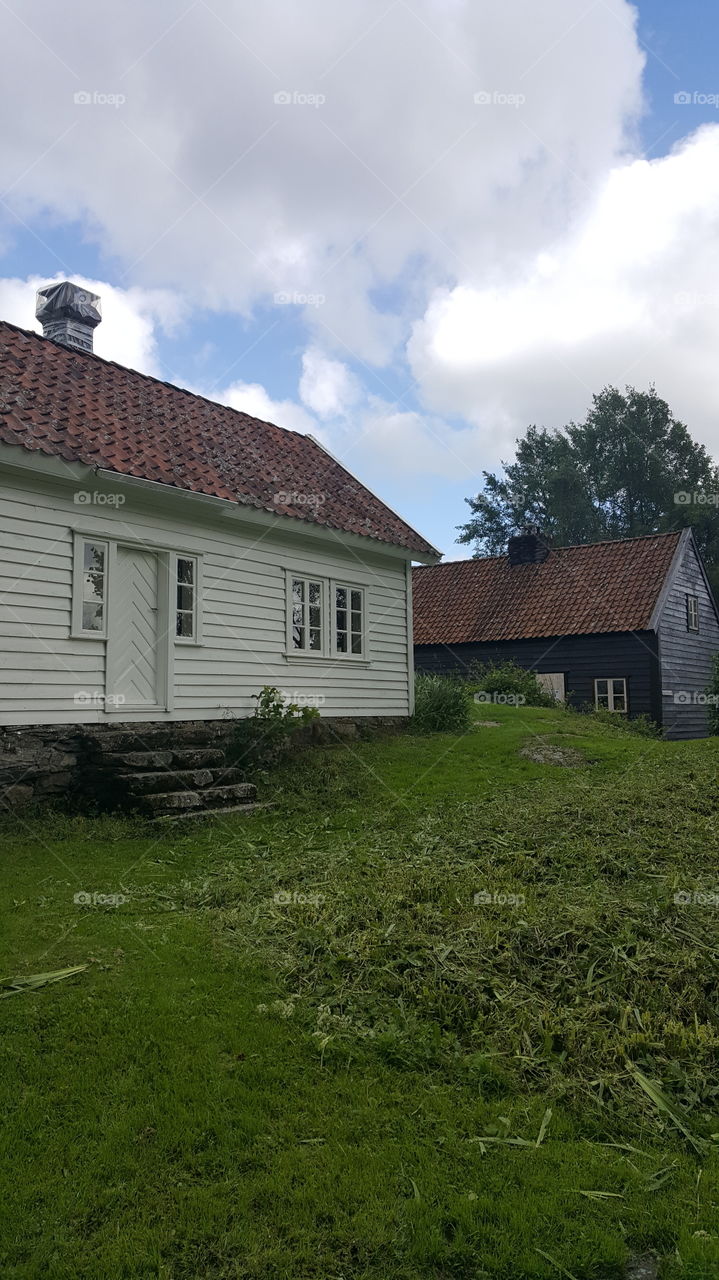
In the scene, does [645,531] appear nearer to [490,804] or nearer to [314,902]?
[490,804]

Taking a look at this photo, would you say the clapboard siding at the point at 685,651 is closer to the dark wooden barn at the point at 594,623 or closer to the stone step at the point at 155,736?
the dark wooden barn at the point at 594,623

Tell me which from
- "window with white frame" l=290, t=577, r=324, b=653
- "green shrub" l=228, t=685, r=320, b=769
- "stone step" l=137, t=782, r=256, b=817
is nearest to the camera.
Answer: "stone step" l=137, t=782, r=256, b=817

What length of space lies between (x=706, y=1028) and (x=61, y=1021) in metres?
3.46

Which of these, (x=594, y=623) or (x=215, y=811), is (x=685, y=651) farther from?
(x=215, y=811)

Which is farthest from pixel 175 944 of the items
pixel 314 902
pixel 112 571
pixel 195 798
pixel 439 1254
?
pixel 112 571

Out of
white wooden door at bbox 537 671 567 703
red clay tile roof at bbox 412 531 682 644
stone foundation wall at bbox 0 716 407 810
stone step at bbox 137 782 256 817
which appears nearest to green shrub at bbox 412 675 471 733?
stone foundation wall at bbox 0 716 407 810

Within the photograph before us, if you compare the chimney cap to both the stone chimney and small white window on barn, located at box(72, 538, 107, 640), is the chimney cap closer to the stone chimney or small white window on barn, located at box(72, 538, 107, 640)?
the stone chimney

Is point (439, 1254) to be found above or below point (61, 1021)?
below

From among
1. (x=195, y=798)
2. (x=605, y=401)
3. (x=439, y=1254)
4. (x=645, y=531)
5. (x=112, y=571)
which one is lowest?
(x=439, y=1254)

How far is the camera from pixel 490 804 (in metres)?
10.4

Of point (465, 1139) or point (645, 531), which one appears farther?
point (645, 531)

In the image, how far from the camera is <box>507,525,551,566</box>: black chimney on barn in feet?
90.5

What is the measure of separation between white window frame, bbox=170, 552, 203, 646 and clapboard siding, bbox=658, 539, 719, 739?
14659 millimetres

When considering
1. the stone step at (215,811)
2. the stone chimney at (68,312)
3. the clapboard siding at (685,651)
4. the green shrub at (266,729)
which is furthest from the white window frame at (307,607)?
the clapboard siding at (685,651)
